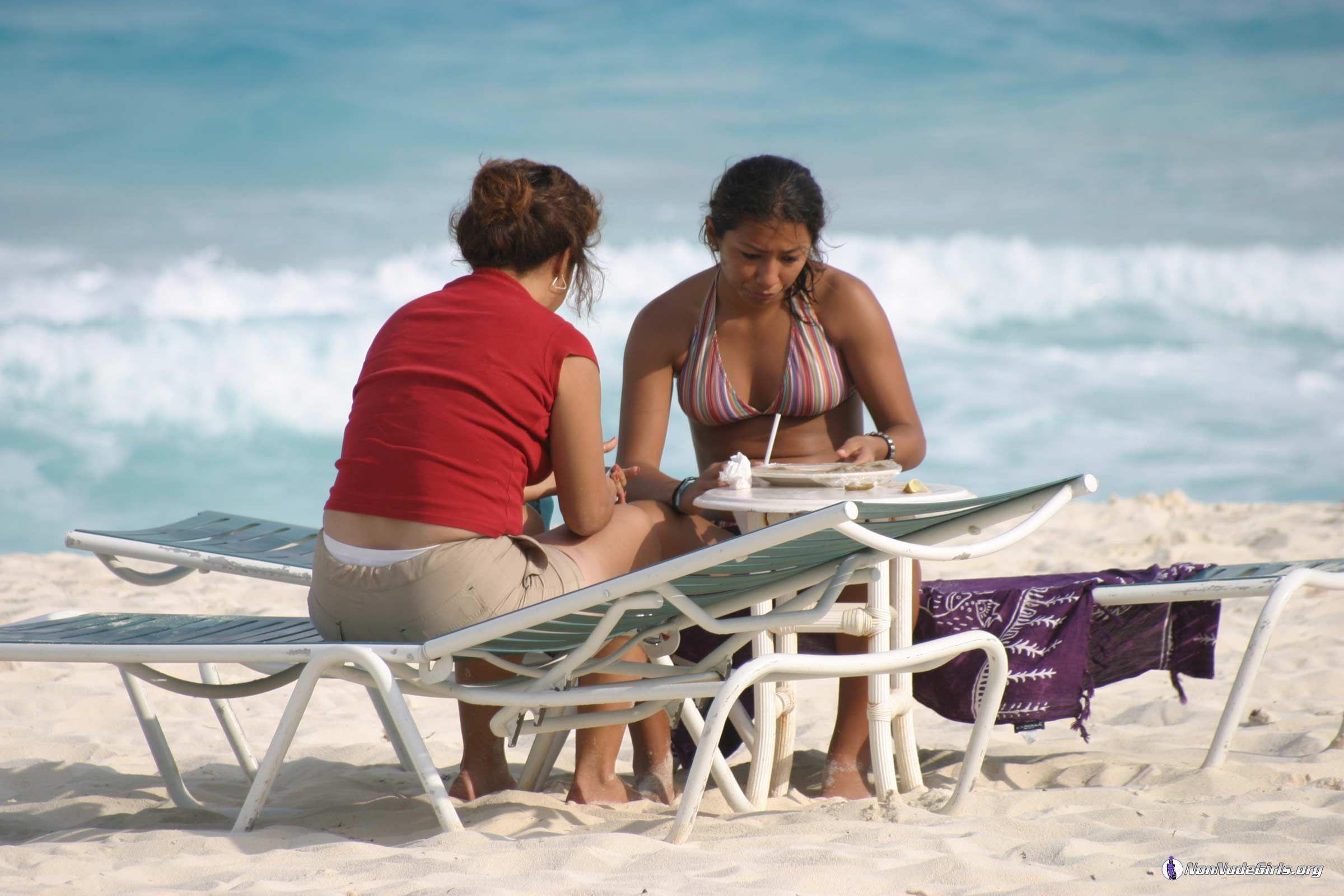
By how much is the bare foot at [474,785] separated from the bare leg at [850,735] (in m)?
0.83

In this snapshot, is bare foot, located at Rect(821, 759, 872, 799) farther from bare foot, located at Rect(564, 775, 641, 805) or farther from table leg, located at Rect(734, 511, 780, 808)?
bare foot, located at Rect(564, 775, 641, 805)

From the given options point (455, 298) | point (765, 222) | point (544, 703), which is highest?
point (765, 222)

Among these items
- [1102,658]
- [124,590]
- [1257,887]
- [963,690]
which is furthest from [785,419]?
[124,590]

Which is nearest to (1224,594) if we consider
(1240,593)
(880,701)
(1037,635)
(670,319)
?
(1240,593)

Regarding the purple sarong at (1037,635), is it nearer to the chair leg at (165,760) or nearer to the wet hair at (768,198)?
the wet hair at (768,198)

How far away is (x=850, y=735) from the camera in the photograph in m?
3.25

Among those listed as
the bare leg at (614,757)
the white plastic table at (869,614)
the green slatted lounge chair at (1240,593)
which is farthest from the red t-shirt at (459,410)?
the green slatted lounge chair at (1240,593)

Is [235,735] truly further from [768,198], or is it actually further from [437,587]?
[768,198]

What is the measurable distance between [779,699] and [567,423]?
3.16 feet

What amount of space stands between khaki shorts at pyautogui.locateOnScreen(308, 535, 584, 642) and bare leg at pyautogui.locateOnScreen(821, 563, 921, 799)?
843 mm

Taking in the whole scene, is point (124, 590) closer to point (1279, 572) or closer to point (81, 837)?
point (81, 837)

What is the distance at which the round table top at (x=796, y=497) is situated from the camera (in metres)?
2.87

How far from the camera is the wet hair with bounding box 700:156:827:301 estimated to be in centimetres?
342

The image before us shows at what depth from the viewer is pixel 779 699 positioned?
3.19 meters
